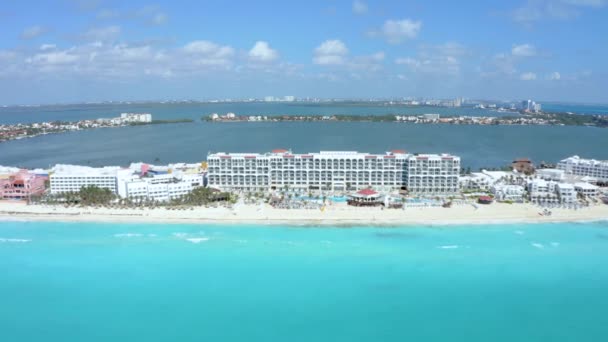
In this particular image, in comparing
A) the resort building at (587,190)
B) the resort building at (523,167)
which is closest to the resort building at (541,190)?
the resort building at (587,190)

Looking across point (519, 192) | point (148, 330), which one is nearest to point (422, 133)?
point (519, 192)

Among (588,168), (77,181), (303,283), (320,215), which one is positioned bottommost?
(303,283)

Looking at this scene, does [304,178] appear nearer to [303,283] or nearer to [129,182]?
[129,182]

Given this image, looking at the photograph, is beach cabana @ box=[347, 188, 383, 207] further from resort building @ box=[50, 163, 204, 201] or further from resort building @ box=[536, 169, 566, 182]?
resort building @ box=[536, 169, 566, 182]

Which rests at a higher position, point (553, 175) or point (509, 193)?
point (553, 175)

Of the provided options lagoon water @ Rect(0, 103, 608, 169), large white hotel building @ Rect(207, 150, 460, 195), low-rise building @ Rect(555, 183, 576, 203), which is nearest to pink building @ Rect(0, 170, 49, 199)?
large white hotel building @ Rect(207, 150, 460, 195)

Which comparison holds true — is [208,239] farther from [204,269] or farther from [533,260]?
[533,260]

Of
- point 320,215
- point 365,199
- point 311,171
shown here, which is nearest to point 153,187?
point 311,171

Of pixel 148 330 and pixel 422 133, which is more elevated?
pixel 422 133
